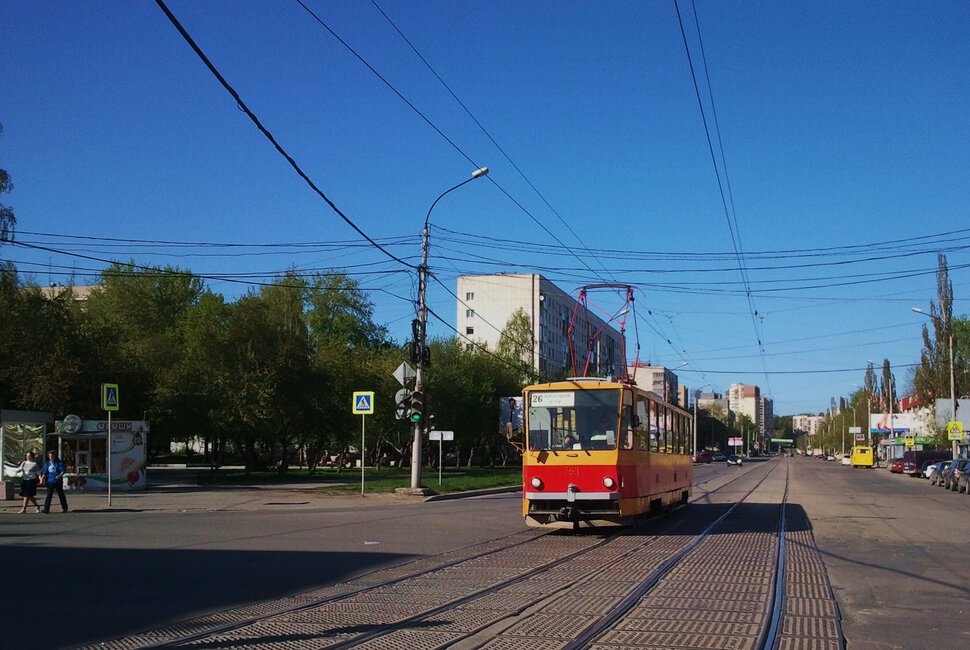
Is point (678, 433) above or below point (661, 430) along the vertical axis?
below

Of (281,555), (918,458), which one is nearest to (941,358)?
(918,458)

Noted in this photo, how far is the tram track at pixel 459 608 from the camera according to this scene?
8109 mm

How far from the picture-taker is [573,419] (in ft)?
58.9

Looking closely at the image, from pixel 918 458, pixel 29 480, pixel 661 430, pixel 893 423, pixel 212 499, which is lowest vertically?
pixel 918 458

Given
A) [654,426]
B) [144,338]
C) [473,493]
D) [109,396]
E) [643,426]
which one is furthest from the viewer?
[144,338]

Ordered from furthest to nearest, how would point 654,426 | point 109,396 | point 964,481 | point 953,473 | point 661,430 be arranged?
1. point 953,473
2. point 964,481
3. point 109,396
4. point 661,430
5. point 654,426

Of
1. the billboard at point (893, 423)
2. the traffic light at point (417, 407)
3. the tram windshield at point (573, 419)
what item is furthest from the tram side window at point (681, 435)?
the billboard at point (893, 423)

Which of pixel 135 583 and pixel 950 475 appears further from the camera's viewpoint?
pixel 950 475

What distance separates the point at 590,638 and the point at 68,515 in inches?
728

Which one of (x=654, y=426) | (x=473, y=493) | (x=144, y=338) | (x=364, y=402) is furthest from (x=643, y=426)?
(x=144, y=338)

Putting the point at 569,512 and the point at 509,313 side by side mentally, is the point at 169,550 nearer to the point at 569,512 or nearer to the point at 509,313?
the point at 569,512

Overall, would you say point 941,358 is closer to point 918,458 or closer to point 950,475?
point 918,458

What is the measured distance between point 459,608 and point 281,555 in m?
5.71

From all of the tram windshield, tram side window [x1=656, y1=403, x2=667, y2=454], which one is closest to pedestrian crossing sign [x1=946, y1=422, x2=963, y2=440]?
tram side window [x1=656, y1=403, x2=667, y2=454]
